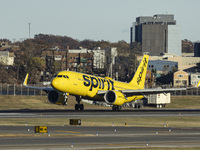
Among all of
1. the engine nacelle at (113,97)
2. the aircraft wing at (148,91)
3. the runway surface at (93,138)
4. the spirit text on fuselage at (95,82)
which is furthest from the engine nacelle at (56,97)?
the runway surface at (93,138)

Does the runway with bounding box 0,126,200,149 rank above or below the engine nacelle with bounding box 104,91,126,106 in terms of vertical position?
below

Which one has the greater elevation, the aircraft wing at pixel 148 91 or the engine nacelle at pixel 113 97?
the aircraft wing at pixel 148 91

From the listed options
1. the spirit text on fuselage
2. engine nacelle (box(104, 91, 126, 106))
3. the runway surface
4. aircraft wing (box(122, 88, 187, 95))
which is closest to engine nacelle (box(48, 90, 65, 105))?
the spirit text on fuselage

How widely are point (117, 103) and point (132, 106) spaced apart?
90.7 feet

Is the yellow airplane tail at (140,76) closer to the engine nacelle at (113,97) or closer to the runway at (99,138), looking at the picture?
the engine nacelle at (113,97)

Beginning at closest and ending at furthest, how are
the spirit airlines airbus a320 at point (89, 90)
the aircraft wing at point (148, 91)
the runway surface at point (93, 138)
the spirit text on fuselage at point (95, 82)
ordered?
the runway surface at point (93, 138) → the spirit airlines airbus a320 at point (89, 90) → the spirit text on fuselage at point (95, 82) → the aircraft wing at point (148, 91)

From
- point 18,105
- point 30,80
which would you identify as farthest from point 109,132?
point 30,80

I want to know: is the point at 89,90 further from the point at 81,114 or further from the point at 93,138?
the point at 93,138

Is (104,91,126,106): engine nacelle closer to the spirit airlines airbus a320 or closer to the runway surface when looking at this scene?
the spirit airlines airbus a320

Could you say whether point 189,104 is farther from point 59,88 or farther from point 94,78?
point 59,88

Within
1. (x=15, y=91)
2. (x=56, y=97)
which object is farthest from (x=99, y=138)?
(x=15, y=91)

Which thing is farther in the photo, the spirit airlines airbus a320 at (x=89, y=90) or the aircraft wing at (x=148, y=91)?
the aircraft wing at (x=148, y=91)

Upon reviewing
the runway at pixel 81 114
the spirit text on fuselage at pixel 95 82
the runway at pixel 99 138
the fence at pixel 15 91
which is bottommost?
the runway at pixel 81 114

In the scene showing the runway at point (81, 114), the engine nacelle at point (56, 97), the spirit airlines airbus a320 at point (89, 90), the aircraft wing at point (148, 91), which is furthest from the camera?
the aircraft wing at point (148, 91)
